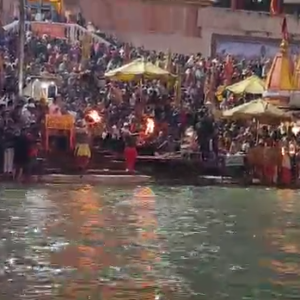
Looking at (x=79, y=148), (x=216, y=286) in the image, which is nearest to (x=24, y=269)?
(x=216, y=286)

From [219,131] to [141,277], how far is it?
824 inches

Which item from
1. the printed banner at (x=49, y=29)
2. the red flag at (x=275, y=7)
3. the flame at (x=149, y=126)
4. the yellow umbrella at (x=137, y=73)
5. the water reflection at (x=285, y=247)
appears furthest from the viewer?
the red flag at (x=275, y=7)

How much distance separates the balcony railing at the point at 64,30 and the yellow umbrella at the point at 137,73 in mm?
4619

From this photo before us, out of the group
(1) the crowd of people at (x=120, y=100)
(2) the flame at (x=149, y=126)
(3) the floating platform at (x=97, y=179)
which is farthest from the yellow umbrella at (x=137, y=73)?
(3) the floating platform at (x=97, y=179)

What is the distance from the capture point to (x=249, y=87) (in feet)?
106

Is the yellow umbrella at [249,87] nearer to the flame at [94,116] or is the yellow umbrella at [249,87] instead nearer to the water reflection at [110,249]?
the flame at [94,116]

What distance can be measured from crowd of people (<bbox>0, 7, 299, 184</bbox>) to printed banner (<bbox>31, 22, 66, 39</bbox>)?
0.79 feet

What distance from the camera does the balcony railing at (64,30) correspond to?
34.9 meters

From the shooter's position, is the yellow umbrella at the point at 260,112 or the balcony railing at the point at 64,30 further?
the balcony railing at the point at 64,30

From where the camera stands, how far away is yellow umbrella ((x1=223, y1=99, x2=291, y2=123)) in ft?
96.4

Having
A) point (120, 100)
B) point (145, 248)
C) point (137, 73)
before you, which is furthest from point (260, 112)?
point (145, 248)

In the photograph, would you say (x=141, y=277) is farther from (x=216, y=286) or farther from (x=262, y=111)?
(x=262, y=111)

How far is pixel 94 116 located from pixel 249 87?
234 inches

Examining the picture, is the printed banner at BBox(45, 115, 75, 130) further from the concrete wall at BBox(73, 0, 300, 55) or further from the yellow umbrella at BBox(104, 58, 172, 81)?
the concrete wall at BBox(73, 0, 300, 55)
